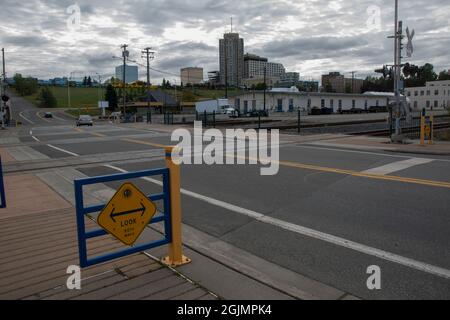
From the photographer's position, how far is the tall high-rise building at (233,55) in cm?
12850

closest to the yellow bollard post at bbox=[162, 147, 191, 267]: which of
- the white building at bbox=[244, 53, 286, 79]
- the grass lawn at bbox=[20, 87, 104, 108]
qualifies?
the white building at bbox=[244, 53, 286, 79]

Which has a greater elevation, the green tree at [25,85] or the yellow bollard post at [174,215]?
the green tree at [25,85]

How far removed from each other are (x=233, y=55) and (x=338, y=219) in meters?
132

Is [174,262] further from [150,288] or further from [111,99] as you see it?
[111,99]

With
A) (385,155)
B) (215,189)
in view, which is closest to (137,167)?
(215,189)

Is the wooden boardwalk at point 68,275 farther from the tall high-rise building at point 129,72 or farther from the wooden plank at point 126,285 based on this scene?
the tall high-rise building at point 129,72

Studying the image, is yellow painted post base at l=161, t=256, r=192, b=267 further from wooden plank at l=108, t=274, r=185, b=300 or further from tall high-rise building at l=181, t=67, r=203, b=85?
tall high-rise building at l=181, t=67, r=203, b=85

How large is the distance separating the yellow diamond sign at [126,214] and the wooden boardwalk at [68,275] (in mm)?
425

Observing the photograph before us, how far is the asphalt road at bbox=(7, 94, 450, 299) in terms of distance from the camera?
4.47 meters

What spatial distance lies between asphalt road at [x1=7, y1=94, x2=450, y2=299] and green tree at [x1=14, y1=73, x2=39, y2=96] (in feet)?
593

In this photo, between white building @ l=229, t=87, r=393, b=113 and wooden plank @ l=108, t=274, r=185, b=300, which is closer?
wooden plank @ l=108, t=274, r=185, b=300

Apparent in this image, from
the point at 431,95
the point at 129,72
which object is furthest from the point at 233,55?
the point at 129,72

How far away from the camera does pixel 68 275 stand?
4.30m

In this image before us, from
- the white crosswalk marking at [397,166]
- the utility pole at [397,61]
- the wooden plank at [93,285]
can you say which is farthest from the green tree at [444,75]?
the wooden plank at [93,285]
